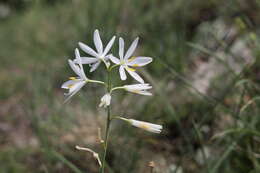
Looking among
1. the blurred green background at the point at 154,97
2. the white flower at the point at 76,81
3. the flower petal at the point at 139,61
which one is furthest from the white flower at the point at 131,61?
the blurred green background at the point at 154,97

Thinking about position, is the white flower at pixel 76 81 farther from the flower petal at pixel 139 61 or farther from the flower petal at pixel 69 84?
the flower petal at pixel 139 61

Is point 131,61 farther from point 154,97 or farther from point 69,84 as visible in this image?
point 154,97

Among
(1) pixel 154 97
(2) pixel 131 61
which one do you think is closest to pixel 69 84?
(2) pixel 131 61

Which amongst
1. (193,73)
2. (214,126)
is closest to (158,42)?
(193,73)

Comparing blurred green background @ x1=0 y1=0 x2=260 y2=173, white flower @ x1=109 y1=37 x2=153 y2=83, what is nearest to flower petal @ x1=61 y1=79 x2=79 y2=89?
white flower @ x1=109 y1=37 x2=153 y2=83

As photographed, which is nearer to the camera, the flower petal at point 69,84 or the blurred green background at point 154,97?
the flower petal at point 69,84

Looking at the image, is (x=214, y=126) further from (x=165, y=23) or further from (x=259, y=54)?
(x=165, y=23)

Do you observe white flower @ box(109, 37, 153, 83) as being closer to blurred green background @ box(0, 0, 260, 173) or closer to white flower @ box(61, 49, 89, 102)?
white flower @ box(61, 49, 89, 102)

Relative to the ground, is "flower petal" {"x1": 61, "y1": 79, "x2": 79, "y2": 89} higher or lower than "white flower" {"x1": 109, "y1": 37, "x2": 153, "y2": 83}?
lower
